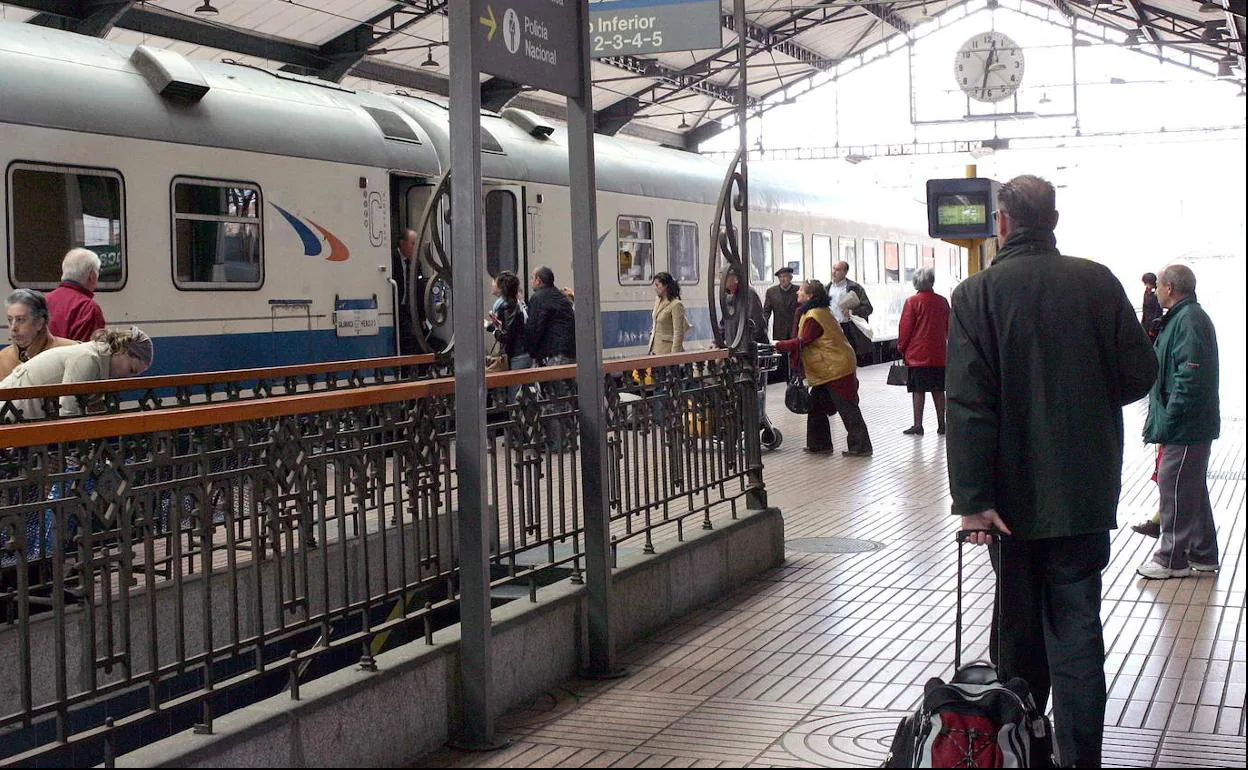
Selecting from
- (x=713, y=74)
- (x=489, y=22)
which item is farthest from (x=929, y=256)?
(x=489, y=22)

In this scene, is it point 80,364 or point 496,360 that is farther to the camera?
point 496,360

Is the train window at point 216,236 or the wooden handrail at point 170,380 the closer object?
the wooden handrail at point 170,380

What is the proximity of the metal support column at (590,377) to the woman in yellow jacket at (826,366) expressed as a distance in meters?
7.47

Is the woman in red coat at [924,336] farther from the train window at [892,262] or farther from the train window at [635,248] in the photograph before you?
the train window at [892,262]

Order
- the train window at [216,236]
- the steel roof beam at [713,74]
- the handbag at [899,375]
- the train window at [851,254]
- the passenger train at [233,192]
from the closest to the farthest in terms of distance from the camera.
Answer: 1. the passenger train at [233,192]
2. the train window at [216,236]
3. the handbag at [899,375]
4. the train window at [851,254]
5. the steel roof beam at [713,74]

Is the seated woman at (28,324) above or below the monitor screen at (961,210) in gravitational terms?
below

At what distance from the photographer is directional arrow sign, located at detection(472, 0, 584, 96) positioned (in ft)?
17.5

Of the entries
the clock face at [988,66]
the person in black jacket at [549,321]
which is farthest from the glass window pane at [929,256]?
the person in black jacket at [549,321]

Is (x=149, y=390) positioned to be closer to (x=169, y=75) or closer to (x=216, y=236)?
(x=216, y=236)

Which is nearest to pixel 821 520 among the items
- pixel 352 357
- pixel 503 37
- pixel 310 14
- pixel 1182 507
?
pixel 1182 507

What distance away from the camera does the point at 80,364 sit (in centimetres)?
731

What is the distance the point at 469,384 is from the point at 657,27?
165 inches

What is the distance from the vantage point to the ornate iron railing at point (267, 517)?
14.2 feet

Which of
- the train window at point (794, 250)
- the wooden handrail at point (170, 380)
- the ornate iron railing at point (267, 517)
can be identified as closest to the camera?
the ornate iron railing at point (267, 517)
